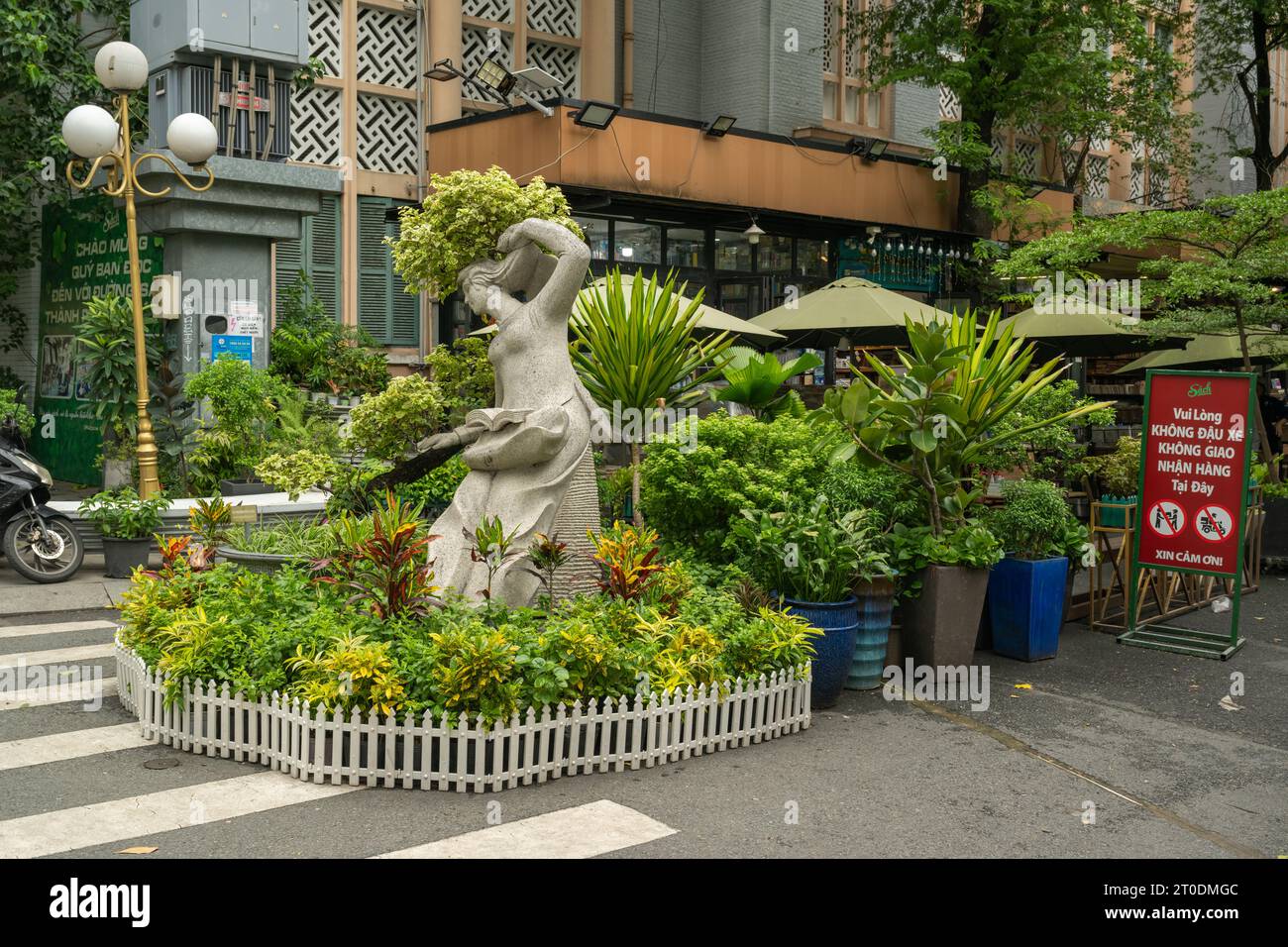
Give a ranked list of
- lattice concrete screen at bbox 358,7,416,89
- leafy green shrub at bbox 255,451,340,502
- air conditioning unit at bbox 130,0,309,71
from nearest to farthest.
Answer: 1. leafy green shrub at bbox 255,451,340,502
2. air conditioning unit at bbox 130,0,309,71
3. lattice concrete screen at bbox 358,7,416,89

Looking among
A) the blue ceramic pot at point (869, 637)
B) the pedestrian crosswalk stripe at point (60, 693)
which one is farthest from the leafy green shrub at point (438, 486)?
the blue ceramic pot at point (869, 637)

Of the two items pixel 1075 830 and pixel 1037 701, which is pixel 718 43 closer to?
pixel 1037 701

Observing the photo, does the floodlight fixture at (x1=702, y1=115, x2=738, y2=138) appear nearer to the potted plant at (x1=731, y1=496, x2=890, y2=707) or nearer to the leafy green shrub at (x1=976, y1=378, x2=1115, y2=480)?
the leafy green shrub at (x1=976, y1=378, x2=1115, y2=480)

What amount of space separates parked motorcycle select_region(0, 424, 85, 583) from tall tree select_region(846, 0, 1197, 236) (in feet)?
48.4

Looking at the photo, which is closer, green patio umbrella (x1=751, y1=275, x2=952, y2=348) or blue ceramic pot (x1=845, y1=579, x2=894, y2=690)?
blue ceramic pot (x1=845, y1=579, x2=894, y2=690)

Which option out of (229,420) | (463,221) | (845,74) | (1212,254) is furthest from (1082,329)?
(229,420)

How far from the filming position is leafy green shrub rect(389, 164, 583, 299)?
9500 millimetres

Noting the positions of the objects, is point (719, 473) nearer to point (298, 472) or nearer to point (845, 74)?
point (298, 472)

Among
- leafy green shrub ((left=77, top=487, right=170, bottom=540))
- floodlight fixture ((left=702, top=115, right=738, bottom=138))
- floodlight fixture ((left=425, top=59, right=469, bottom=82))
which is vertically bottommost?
leafy green shrub ((left=77, top=487, right=170, bottom=540))

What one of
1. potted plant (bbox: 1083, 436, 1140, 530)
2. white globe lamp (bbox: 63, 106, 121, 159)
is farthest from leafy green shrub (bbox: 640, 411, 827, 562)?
white globe lamp (bbox: 63, 106, 121, 159)

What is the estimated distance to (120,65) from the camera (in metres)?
11.9

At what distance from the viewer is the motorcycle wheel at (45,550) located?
37.5 feet

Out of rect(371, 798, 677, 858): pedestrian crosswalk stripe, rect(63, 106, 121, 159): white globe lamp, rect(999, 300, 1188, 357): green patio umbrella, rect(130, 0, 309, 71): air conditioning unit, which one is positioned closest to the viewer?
rect(371, 798, 677, 858): pedestrian crosswalk stripe

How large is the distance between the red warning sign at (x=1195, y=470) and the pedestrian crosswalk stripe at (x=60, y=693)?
8.26 meters
